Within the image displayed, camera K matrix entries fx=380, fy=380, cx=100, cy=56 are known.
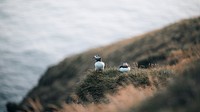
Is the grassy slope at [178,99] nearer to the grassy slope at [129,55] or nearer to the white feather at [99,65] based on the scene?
the white feather at [99,65]

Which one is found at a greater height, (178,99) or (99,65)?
(178,99)

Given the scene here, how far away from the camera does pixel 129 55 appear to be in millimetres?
35031

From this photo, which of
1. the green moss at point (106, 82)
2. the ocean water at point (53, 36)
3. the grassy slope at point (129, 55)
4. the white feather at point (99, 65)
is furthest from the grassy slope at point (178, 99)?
the ocean water at point (53, 36)

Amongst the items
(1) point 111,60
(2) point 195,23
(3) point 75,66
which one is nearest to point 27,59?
(3) point 75,66

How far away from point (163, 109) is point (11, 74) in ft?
222

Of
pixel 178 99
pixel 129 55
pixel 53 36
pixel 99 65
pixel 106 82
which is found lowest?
pixel 53 36

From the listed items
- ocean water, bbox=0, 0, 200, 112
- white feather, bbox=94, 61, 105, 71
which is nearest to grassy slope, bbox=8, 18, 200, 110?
ocean water, bbox=0, 0, 200, 112

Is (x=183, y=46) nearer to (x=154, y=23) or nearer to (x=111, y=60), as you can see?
(x=111, y=60)

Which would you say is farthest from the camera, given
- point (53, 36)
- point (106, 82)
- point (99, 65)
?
point (53, 36)

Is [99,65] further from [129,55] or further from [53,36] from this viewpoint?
[53,36]

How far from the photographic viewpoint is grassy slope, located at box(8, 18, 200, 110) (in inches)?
1189

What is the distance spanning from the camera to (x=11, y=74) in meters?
70.6

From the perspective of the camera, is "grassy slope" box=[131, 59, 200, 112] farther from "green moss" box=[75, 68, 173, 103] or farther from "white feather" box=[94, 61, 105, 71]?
"white feather" box=[94, 61, 105, 71]

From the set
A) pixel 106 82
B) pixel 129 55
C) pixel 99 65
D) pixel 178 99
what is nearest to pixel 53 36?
pixel 129 55
